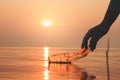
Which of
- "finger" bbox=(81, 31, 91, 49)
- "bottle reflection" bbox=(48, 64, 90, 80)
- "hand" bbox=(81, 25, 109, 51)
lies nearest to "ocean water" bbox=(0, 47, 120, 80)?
"bottle reflection" bbox=(48, 64, 90, 80)

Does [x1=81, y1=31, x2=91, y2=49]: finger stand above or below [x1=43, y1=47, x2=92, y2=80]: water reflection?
above

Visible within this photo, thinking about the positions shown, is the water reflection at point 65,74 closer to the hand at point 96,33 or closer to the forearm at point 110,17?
the hand at point 96,33

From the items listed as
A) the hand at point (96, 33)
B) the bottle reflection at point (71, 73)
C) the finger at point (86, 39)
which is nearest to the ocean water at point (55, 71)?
the bottle reflection at point (71, 73)

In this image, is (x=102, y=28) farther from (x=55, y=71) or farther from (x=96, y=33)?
(x=55, y=71)

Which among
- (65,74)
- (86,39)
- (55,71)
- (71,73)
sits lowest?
A: (65,74)

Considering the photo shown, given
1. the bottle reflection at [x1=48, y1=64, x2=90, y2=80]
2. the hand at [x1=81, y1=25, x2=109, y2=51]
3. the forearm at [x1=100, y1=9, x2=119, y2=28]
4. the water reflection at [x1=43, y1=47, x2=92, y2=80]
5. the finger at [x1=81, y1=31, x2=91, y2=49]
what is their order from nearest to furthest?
the forearm at [x1=100, y1=9, x2=119, y2=28], the hand at [x1=81, y1=25, x2=109, y2=51], the finger at [x1=81, y1=31, x2=91, y2=49], the water reflection at [x1=43, y1=47, x2=92, y2=80], the bottle reflection at [x1=48, y1=64, x2=90, y2=80]

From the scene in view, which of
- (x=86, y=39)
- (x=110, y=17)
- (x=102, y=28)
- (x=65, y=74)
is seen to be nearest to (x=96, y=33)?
(x=102, y=28)

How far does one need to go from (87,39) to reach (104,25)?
387cm

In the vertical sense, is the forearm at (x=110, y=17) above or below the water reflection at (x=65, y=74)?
above

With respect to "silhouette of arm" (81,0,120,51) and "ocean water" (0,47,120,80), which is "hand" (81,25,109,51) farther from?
"ocean water" (0,47,120,80)

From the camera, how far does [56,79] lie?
29.9 m

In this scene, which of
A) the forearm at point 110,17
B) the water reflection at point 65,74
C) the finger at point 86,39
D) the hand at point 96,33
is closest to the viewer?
the forearm at point 110,17

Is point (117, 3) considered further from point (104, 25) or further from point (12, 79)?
point (12, 79)

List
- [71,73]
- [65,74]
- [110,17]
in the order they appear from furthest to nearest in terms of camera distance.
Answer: [71,73] < [65,74] < [110,17]
